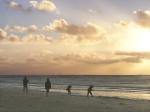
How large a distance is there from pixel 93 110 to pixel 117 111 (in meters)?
1.43

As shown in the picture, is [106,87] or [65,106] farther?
[106,87]

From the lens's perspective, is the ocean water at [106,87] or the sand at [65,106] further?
the ocean water at [106,87]

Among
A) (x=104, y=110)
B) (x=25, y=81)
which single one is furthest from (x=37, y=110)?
(x=25, y=81)

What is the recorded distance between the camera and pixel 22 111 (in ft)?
69.4

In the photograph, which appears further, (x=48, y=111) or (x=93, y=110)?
(x=93, y=110)

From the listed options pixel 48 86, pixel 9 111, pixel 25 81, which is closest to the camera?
pixel 9 111

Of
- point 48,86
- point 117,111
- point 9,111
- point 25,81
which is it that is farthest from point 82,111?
point 25,81

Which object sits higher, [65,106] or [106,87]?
[106,87]

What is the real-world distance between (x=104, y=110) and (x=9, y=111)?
591 cm

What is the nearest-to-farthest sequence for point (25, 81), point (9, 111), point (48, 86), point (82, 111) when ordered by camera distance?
point (9, 111), point (82, 111), point (48, 86), point (25, 81)

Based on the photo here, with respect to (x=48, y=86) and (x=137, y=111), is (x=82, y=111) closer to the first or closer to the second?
(x=137, y=111)

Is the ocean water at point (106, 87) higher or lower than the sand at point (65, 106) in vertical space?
higher

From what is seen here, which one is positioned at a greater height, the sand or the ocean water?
the ocean water

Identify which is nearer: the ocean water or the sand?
the sand
